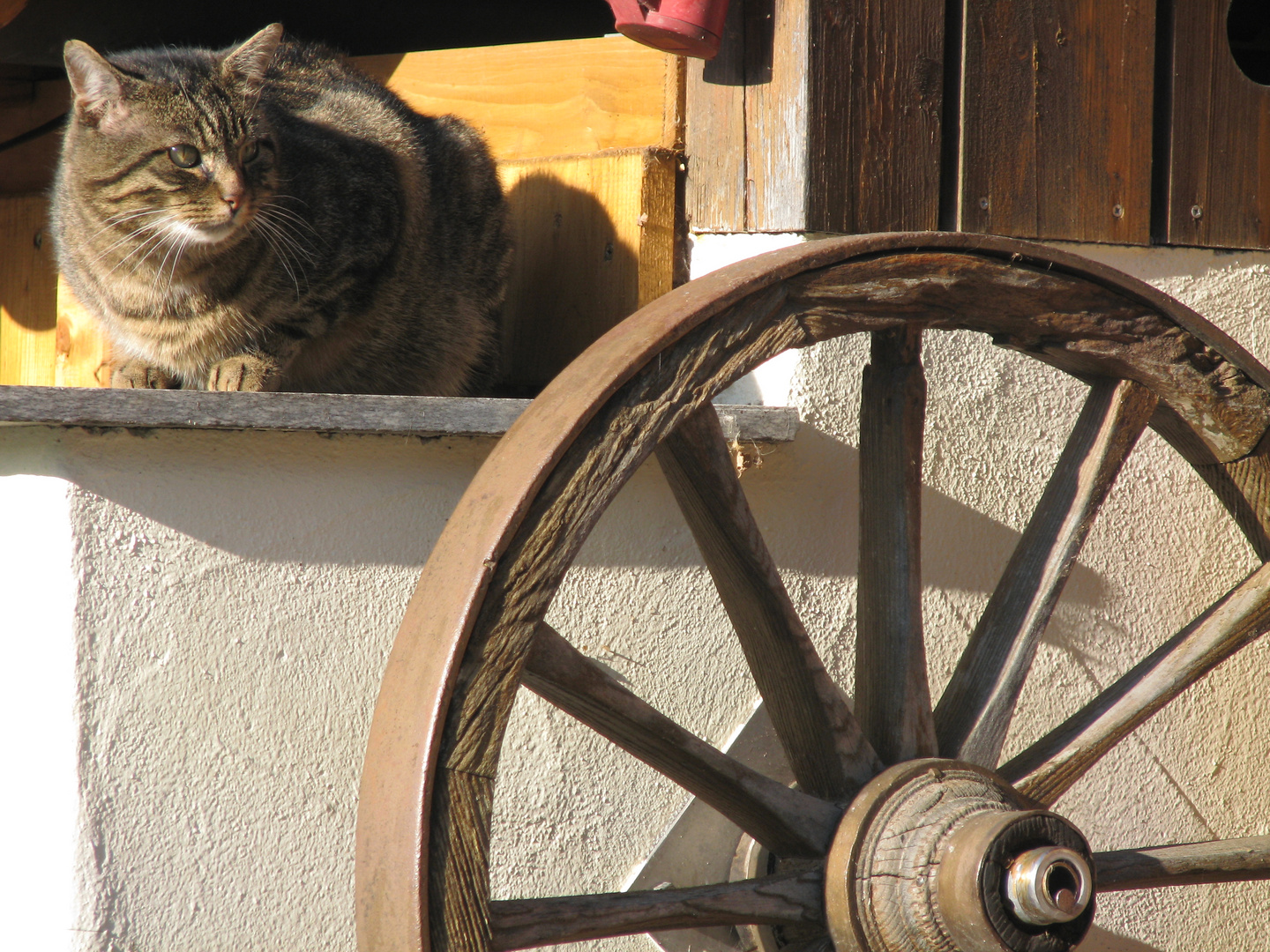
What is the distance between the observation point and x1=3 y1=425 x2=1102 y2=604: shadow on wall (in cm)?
150

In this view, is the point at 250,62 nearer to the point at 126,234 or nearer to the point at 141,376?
the point at 126,234

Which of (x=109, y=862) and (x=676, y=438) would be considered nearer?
(x=676, y=438)

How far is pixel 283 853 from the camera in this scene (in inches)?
60.9

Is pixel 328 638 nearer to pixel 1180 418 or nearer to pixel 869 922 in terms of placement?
pixel 869 922

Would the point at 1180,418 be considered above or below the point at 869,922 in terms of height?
above

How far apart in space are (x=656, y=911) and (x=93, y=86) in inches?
58.0

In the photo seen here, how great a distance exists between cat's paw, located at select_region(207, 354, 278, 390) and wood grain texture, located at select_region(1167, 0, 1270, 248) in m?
1.58

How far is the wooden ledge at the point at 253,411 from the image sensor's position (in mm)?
1380

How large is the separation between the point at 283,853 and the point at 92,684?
1.08 feet

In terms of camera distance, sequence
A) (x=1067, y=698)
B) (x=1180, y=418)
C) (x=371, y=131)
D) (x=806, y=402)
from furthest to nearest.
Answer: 1. (x=371, y=131)
2. (x=1067, y=698)
3. (x=806, y=402)
4. (x=1180, y=418)

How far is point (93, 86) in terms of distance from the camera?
1797 millimetres

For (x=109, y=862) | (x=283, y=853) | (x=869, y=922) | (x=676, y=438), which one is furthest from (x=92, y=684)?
(x=869, y=922)

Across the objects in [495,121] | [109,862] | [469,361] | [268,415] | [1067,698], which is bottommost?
[1067,698]

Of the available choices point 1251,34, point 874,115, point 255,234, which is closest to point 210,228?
point 255,234
